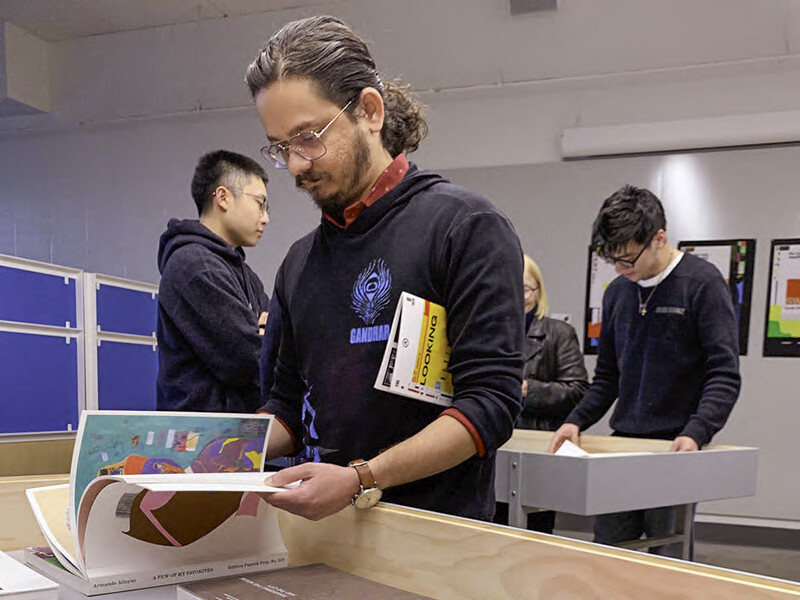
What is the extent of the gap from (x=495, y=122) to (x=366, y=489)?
407 centimetres

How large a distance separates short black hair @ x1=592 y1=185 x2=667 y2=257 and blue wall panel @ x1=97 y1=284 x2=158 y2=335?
309cm

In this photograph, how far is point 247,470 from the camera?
2.80 feet

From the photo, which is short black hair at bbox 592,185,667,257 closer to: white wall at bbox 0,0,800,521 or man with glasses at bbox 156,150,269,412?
man with glasses at bbox 156,150,269,412

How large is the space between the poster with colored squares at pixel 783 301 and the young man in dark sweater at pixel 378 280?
11.5ft

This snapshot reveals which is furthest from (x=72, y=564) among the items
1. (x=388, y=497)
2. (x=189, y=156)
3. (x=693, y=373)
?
(x=189, y=156)

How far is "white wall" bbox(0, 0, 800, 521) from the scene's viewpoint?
396cm

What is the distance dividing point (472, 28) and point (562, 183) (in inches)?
45.1

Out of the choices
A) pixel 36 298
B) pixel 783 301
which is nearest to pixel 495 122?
pixel 783 301

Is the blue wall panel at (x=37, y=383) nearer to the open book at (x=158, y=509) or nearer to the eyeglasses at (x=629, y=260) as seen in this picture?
the eyeglasses at (x=629, y=260)

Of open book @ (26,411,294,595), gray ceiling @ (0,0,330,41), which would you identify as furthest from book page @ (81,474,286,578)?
gray ceiling @ (0,0,330,41)

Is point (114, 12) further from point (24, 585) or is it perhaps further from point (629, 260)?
point (24, 585)

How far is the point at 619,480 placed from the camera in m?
1.61

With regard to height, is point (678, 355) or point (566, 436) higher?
point (678, 355)

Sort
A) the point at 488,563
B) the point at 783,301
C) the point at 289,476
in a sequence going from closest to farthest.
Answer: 1. the point at 488,563
2. the point at 289,476
3. the point at 783,301
